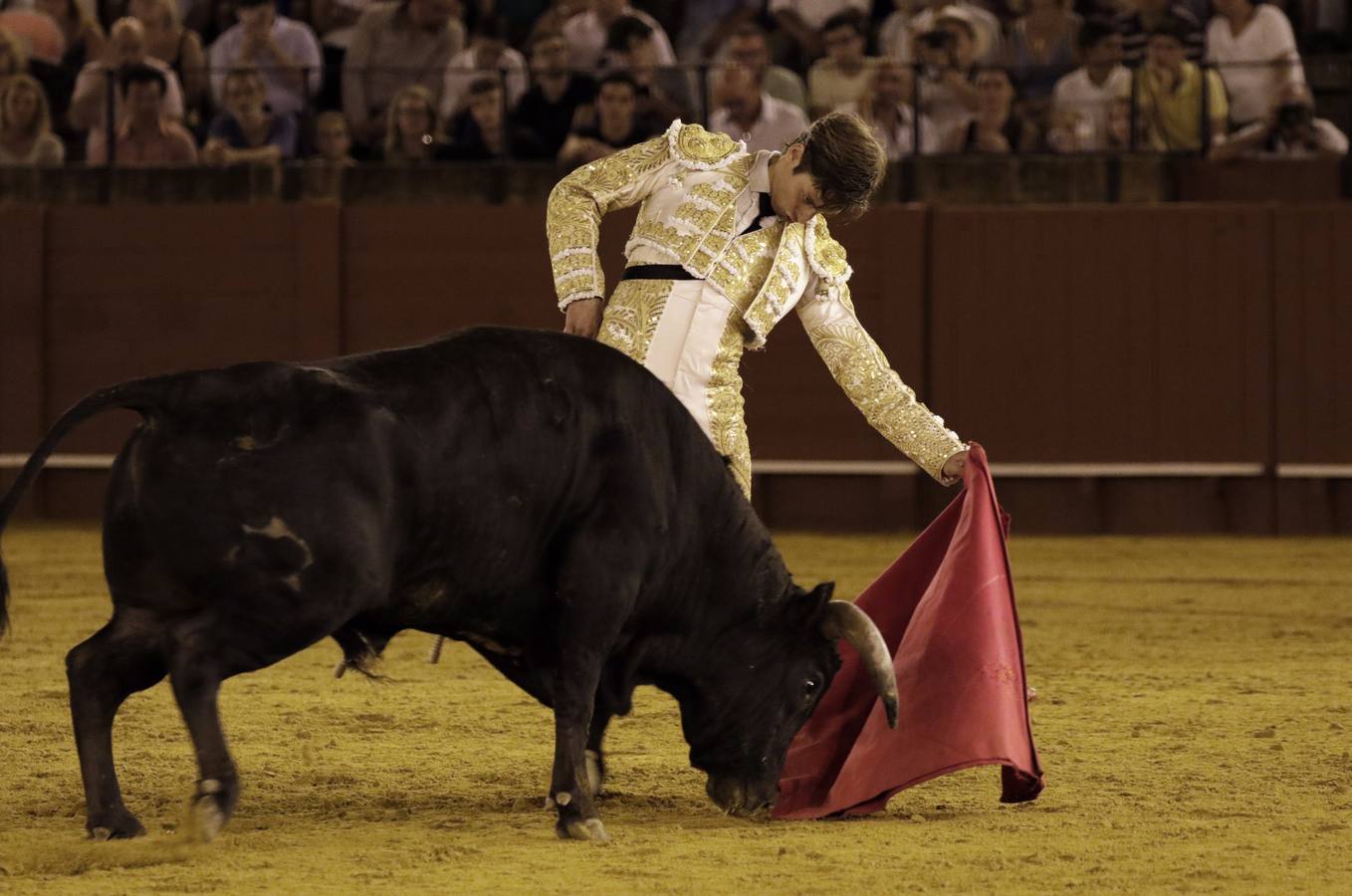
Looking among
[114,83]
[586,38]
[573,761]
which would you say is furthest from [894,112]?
[573,761]

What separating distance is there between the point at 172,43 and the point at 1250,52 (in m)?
4.77

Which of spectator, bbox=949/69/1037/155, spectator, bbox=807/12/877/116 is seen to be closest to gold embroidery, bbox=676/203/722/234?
spectator, bbox=807/12/877/116

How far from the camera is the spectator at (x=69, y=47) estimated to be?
9.58 meters

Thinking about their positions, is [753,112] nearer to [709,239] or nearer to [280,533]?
[709,239]

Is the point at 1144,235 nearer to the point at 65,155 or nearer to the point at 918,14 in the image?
the point at 918,14

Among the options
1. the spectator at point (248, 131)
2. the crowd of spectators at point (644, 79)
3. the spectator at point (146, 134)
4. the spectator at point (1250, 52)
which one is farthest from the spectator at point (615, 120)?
the spectator at point (1250, 52)

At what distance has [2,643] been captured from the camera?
18.9 ft

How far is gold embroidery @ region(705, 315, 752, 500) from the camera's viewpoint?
150 inches

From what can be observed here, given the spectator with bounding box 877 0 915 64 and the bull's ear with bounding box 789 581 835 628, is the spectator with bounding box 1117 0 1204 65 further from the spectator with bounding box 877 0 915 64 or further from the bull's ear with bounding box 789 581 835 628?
the bull's ear with bounding box 789 581 835 628

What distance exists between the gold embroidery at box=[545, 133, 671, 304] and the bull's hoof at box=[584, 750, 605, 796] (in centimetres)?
81

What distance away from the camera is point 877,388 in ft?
12.8

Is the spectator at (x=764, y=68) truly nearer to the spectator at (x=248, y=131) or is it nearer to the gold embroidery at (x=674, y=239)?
the spectator at (x=248, y=131)

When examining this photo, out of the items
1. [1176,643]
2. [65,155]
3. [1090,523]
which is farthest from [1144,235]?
[65,155]

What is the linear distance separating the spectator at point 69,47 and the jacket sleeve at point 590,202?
21.1ft
